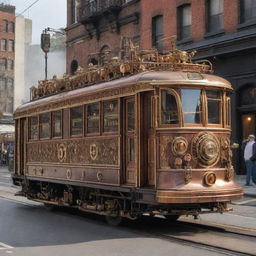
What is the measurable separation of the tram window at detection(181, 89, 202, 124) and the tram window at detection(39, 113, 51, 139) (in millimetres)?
4925

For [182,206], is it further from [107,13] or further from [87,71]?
[107,13]

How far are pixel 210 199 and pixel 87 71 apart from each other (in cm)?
480

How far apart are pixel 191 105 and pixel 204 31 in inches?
597

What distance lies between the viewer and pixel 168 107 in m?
10.2

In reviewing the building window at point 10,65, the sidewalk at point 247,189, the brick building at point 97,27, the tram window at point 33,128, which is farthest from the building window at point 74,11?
the building window at point 10,65

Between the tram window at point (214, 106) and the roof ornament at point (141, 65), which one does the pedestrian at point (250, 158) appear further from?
the tram window at point (214, 106)

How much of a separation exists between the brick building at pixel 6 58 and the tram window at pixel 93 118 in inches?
2808

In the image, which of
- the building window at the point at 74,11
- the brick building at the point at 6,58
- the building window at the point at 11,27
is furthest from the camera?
the building window at the point at 11,27

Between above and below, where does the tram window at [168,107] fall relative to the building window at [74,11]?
below

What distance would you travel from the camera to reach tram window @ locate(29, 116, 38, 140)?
15.1 m

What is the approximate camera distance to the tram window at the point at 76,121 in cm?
1250

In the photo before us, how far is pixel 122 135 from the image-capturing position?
10.9 m

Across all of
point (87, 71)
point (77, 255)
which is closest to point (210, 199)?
point (77, 255)

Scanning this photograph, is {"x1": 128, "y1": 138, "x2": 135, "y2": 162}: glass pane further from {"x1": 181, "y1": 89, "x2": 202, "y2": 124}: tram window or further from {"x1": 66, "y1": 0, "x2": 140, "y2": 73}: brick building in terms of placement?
{"x1": 66, "y1": 0, "x2": 140, "y2": 73}: brick building
